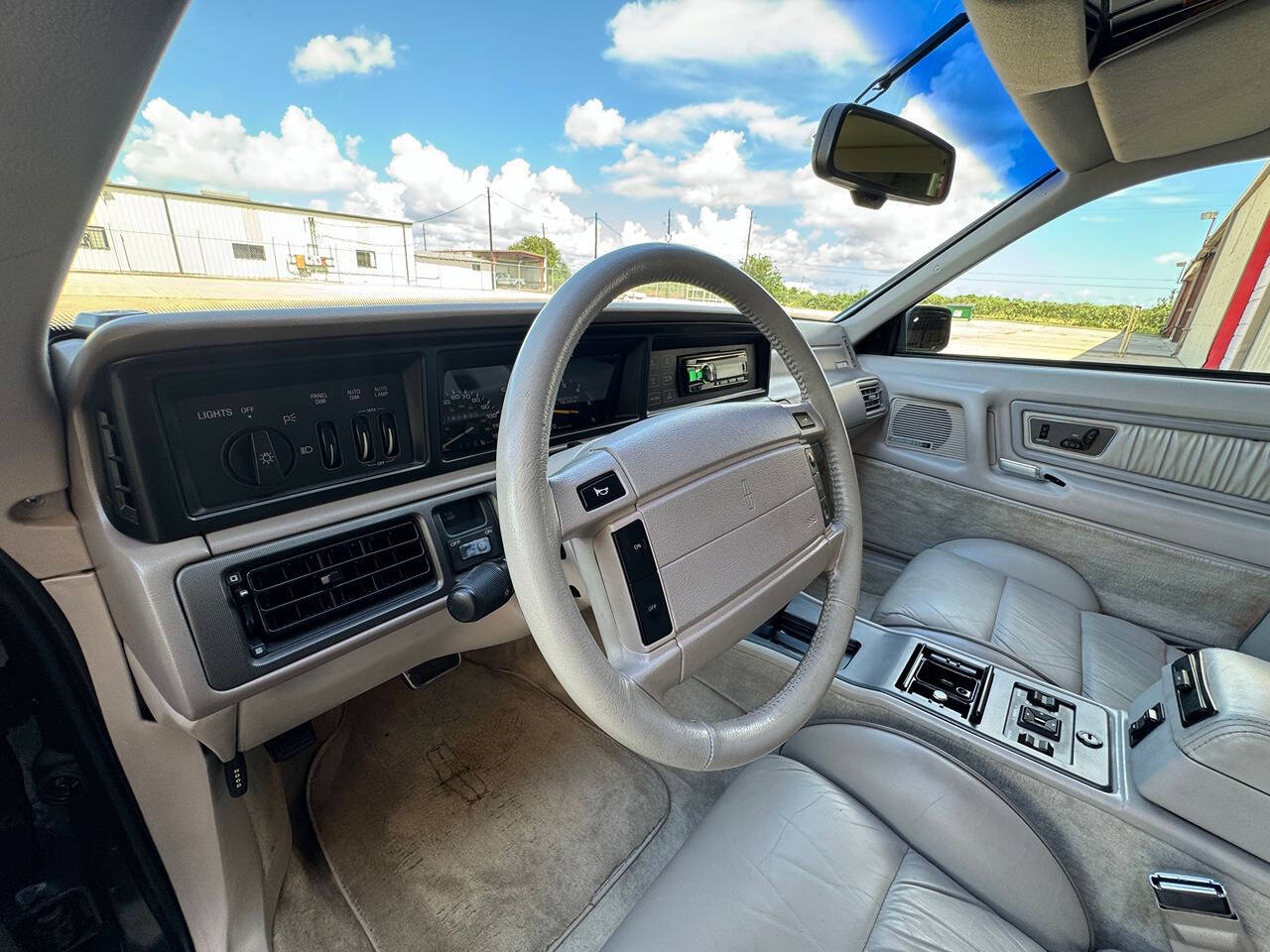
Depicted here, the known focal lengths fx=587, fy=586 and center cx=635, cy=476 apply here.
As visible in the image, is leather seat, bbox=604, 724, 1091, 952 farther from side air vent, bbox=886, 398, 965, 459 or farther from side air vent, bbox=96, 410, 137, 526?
side air vent, bbox=886, 398, 965, 459

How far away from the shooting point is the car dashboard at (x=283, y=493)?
0.77 meters

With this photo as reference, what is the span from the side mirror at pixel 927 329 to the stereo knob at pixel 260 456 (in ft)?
7.91

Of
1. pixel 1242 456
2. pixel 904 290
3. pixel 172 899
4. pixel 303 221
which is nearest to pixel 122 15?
pixel 303 221

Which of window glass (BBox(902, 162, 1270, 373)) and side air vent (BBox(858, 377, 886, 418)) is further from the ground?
window glass (BBox(902, 162, 1270, 373))

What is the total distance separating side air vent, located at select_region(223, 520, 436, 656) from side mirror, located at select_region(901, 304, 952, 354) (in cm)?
229

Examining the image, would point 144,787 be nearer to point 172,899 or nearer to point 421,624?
point 172,899

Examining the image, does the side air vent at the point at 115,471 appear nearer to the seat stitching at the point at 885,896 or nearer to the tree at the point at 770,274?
the seat stitching at the point at 885,896

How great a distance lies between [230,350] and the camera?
80 centimetres

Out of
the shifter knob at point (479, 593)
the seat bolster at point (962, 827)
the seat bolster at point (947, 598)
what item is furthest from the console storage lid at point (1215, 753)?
the shifter knob at point (479, 593)

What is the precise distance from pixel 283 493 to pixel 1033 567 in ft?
6.94

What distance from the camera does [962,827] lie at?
3.14 ft

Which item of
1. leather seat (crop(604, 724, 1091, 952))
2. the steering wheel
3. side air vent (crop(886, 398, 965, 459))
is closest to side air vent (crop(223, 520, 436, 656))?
the steering wheel

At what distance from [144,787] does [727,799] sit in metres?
1.02

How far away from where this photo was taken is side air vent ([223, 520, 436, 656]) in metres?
0.88
